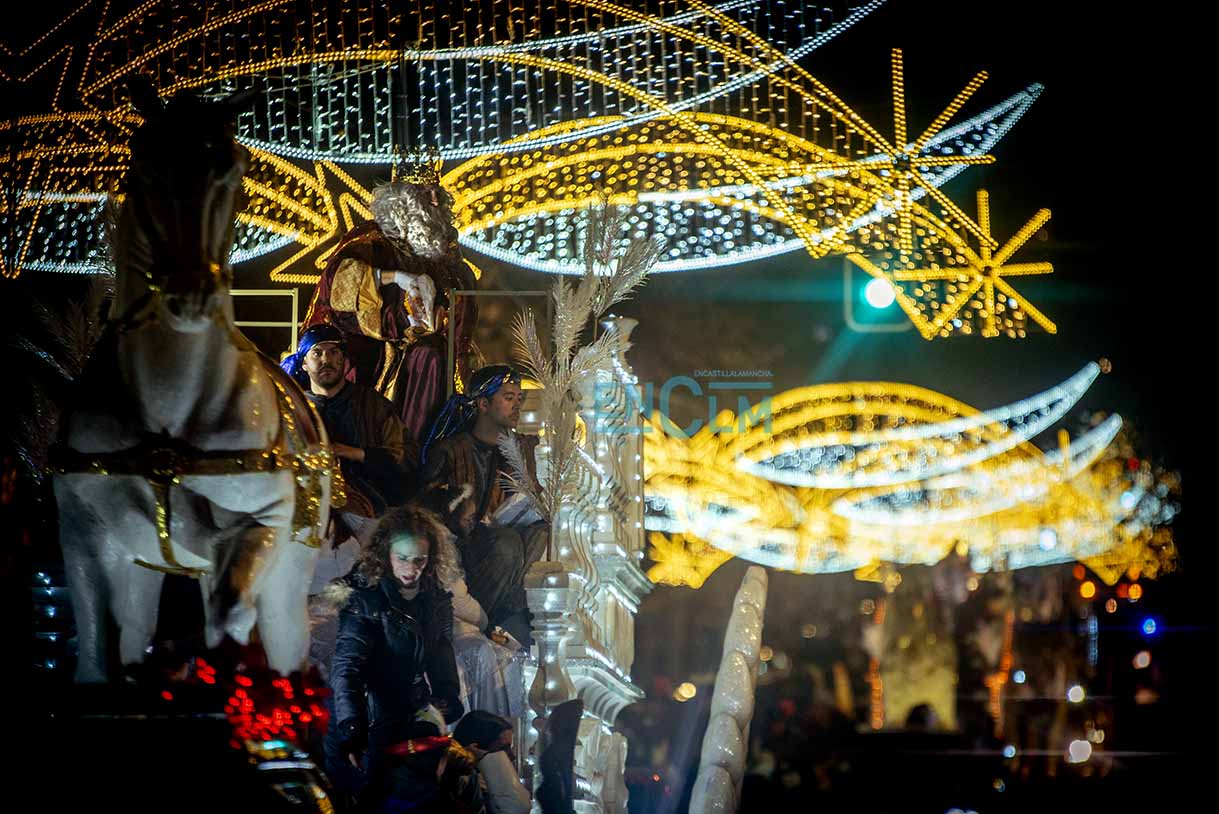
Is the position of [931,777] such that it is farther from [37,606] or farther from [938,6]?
[938,6]

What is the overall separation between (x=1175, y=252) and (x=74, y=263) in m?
6.78

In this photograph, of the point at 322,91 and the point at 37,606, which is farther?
the point at 322,91

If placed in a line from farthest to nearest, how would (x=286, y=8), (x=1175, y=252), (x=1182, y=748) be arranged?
1. (x=1175, y=252)
2. (x=286, y=8)
3. (x=1182, y=748)

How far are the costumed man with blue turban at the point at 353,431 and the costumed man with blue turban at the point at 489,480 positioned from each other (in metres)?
0.14

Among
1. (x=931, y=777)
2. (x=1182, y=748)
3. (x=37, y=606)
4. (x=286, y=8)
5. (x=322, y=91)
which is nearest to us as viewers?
(x=37, y=606)

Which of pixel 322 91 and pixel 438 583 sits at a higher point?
pixel 322 91

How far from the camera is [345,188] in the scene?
8586 millimetres

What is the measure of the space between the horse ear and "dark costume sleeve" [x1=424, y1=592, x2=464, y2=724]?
1918 millimetres

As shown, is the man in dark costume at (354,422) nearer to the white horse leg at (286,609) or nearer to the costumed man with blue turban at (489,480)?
the costumed man with blue turban at (489,480)

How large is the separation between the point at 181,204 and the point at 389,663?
1.78 metres

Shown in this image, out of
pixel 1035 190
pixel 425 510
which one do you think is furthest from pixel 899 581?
pixel 425 510

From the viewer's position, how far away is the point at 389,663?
4.84 m

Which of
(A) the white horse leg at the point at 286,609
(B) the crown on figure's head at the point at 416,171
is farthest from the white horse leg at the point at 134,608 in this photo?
(B) the crown on figure's head at the point at 416,171

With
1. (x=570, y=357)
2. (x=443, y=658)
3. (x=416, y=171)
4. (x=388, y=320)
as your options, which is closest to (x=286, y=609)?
(x=443, y=658)
